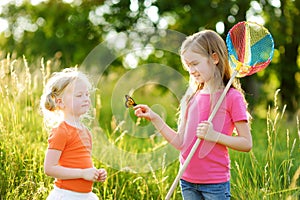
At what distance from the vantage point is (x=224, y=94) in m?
2.68

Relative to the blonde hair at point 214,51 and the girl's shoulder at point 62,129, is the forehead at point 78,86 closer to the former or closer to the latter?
the girl's shoulder at point 62,129

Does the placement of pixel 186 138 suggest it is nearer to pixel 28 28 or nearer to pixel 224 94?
pixel 224 94

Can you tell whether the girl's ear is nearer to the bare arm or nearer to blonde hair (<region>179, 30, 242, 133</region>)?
blonde hair (<region>179, 30, 242, 133</region>)

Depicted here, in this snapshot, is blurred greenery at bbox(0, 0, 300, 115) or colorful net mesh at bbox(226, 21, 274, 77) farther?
blurred greenery at bbox(0, 0, 300, 115)

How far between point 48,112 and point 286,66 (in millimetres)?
7646

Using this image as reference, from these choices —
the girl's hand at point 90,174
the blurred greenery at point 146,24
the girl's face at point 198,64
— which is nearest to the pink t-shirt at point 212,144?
the girl's face at point 198,64

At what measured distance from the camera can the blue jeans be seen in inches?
109

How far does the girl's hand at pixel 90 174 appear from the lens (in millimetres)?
2703

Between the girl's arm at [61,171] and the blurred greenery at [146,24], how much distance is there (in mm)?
5242

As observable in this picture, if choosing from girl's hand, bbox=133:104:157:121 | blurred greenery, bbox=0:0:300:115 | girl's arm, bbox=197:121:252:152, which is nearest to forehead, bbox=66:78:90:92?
girl's hand, bbox=133:104:157:121

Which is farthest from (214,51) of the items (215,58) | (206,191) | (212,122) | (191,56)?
(206,191)

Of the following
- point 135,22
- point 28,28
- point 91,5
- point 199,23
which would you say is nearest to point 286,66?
point 199,23

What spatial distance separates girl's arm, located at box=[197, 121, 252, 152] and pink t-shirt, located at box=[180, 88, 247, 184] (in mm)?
66

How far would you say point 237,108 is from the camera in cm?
272
